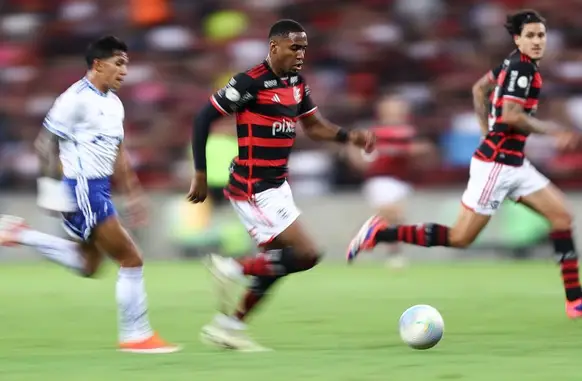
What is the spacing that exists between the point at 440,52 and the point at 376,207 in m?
3.53

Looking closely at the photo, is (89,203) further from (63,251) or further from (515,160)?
(515,160)

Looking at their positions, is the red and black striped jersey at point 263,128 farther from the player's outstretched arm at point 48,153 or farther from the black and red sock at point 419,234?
the black and red sock at point 419,234

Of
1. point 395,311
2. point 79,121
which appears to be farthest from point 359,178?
point 79,121

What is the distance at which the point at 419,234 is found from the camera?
10.1 meters

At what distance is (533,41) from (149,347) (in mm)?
3570

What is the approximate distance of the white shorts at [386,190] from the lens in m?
15.9

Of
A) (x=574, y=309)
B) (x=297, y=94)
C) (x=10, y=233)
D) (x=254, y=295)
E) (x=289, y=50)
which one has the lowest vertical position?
(x=574, y=309)

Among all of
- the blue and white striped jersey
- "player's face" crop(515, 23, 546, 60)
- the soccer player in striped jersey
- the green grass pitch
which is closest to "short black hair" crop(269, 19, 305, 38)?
the soccer player in striped jersey

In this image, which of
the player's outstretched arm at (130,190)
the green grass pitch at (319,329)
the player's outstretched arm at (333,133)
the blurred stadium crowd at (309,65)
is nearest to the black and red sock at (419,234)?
the green grass pitch at (319,329)

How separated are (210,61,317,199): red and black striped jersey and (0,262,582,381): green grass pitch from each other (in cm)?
104

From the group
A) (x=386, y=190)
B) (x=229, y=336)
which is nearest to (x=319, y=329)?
(x=229, y=336)

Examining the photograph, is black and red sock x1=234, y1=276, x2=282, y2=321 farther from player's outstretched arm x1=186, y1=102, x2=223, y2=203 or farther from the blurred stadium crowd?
the blurred stadium crowd

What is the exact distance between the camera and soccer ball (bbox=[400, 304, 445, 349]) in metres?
7.51

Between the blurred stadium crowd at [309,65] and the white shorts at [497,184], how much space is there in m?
7.98
